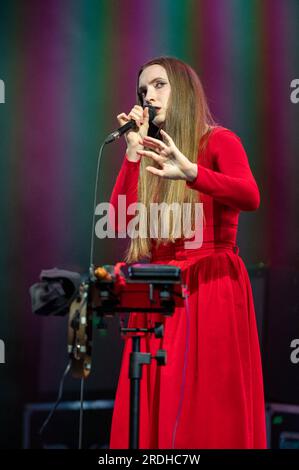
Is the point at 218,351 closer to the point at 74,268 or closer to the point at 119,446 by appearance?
the point at 119,446

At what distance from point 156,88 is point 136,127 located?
22 centimetres

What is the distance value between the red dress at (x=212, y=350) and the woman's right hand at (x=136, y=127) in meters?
0.26

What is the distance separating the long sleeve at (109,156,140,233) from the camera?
2.28m

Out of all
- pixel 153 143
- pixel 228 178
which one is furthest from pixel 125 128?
pixel 228 178

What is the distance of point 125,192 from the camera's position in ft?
7.52

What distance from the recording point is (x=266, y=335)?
3.11 m

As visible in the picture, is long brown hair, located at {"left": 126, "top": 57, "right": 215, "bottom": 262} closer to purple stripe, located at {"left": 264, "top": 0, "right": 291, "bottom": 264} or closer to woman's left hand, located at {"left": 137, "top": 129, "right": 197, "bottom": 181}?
woman's left hand, located at {"left": 137, "top": 129, "right": 197, "bottom": 181}

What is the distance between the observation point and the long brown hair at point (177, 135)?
7.11 feet

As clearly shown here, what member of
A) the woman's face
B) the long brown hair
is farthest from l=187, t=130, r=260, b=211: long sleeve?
the woman's face

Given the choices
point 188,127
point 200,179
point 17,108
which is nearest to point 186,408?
point 200,179

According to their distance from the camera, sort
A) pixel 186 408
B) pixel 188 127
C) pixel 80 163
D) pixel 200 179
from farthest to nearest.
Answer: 1. pixel 80 163
2. pixel 188 127
3. pixel 186 408
4. pixel 200 179

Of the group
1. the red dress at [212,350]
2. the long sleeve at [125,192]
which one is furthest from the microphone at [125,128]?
the red dress at [212,350]

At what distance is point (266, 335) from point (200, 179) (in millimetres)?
1509

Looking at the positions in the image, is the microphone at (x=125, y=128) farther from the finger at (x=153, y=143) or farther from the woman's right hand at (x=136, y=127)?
the finger at (x=153, y=143)
